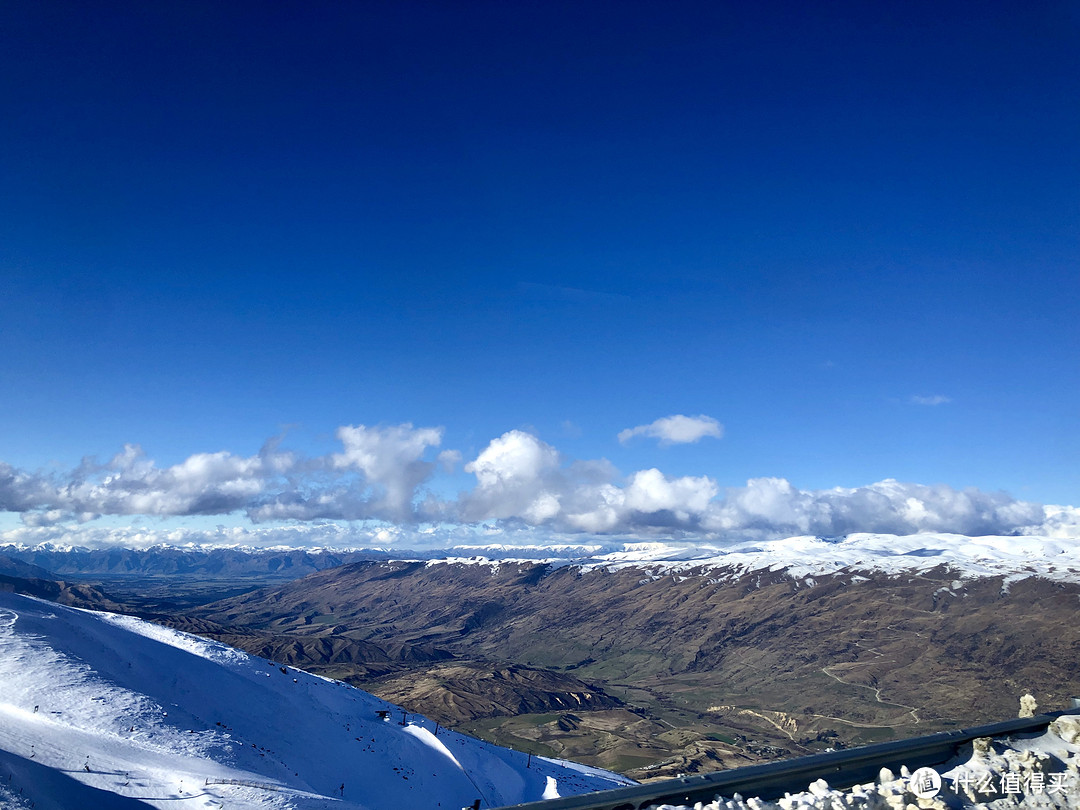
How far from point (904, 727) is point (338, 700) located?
710ft


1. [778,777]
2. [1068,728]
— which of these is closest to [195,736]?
[778,777]

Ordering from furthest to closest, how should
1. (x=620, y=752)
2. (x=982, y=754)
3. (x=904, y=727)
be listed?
(x=904, y=727) < (x=620, y=752) < (x=982, y=754)

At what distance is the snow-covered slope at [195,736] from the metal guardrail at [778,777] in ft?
64.8

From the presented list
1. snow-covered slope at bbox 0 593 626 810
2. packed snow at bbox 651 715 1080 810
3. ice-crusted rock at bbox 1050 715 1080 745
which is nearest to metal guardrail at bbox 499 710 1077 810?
packed snow at bbox 651 715 1080 810

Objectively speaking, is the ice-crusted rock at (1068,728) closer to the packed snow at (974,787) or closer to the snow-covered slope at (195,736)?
the packed snow at (974,787)

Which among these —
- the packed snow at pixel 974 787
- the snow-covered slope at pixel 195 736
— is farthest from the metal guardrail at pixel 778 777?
the snow-covered slope at pixel 195 736

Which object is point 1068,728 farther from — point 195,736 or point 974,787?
point 195,736

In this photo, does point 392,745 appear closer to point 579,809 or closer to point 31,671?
point 31,671

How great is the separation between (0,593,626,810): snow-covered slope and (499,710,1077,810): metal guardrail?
1974 cm

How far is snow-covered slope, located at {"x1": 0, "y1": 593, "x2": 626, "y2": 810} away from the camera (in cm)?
2466

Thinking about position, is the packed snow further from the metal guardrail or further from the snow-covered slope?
the snow-covered slope

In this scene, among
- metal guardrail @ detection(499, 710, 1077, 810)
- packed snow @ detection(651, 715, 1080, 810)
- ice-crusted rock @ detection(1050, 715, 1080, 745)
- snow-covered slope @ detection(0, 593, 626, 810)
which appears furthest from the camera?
snow-covered slope @ detection(0, 593, 626, 810)

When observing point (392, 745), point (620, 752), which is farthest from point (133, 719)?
point (620, 752)

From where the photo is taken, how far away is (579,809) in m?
12.6
